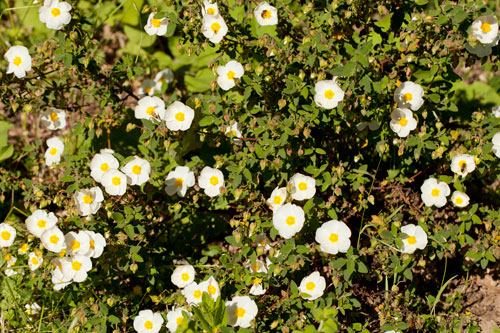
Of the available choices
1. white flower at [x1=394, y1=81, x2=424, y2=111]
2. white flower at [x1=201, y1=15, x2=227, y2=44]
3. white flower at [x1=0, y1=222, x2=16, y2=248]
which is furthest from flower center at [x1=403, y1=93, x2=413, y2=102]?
white flower at [x1=0, y1=222, x2=16, y2=248]

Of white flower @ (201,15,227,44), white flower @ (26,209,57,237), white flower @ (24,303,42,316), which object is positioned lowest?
white flower @ (24,303,42,316)

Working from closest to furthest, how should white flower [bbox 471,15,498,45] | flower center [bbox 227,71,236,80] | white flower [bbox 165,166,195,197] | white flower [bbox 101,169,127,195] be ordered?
white flower [bbox 471,15,498,45] → white flower [bbox 101,169,127,195] → flower center [bbox 227,71,236,80] → white flower [bbox 165,166,195,197]

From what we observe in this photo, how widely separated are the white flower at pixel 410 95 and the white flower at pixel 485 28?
0.35m

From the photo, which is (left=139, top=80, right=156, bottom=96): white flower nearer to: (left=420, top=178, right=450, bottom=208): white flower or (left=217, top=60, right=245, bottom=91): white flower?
(left=217, top=60, right=245, bottom=91): white flower

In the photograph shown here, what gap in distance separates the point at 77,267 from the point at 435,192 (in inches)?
67.7

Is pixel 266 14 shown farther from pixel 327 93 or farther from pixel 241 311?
pixel 241 311

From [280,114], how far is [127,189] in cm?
84

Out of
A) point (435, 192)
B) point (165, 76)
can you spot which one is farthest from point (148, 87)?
point (435, 192)

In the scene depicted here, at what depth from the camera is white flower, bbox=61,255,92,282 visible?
2334 mm

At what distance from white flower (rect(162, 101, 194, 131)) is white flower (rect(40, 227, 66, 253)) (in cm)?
69

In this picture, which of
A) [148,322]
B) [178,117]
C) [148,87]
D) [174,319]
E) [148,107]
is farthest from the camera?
[148,87]

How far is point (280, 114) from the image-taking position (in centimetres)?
258

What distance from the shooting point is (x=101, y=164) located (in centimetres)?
248

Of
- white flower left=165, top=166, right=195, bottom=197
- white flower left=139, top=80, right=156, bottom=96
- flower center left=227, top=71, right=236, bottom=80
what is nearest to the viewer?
flower center left=227, top=71, right=236, bottom=80
